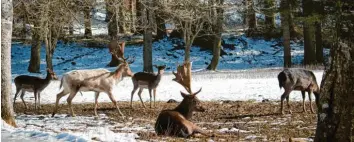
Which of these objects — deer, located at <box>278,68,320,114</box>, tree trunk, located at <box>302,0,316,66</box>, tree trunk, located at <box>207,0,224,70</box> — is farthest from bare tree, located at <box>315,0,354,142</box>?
tree trunk, located at <box>302,0,316,66</box>

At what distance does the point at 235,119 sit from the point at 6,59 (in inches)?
220

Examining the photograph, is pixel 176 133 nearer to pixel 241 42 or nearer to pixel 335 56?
pixel 335 56

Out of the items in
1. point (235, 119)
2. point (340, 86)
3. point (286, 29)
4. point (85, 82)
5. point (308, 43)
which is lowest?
point (235, 119)

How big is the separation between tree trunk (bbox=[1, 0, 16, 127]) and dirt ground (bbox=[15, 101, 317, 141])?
2116 mm

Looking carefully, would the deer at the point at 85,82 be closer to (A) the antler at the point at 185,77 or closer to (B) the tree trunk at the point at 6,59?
(A) the antler at the point at 185,77

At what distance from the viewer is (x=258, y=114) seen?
47.4 ft

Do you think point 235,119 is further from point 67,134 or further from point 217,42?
point 217,42

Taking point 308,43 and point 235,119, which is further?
point 308,43

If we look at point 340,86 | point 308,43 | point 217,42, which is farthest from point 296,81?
point 308,43

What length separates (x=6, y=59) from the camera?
1064 centimetres

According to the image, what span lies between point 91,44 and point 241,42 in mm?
10865

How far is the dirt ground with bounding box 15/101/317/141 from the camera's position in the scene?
32.3 feet

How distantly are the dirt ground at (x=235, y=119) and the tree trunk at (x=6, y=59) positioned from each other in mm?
2116

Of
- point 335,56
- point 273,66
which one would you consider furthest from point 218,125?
point 273,66
